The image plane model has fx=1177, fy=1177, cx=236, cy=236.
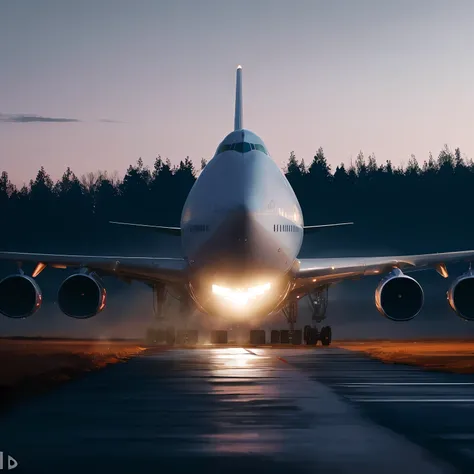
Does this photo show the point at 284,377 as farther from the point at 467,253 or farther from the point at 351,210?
the point at 351,210

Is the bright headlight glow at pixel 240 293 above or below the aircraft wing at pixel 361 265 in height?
below

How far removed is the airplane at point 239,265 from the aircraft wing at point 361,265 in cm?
3

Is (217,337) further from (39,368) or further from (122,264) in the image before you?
(39,368)

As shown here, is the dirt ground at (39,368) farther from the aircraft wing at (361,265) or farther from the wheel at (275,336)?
the wheel at (275,336)

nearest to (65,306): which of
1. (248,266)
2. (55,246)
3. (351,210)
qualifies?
(248,266)

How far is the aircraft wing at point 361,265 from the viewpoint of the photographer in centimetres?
3734

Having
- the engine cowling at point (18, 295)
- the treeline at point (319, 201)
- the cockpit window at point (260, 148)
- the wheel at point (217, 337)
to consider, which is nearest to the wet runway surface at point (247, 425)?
the cockpit window at point (260, 148)

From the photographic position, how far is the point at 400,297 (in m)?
35.8

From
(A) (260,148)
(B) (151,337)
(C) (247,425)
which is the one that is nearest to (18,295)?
(B) (151,337)

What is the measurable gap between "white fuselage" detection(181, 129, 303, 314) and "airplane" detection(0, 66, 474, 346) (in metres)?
0.03

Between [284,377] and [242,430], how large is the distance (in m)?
9.15

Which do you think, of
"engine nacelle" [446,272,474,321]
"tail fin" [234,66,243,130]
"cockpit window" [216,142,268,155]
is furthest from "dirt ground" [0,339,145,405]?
"tail fin" [234,66,243,130]

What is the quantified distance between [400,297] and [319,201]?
8240 cm

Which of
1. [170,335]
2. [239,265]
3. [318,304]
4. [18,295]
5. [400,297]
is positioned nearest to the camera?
[239,265]
